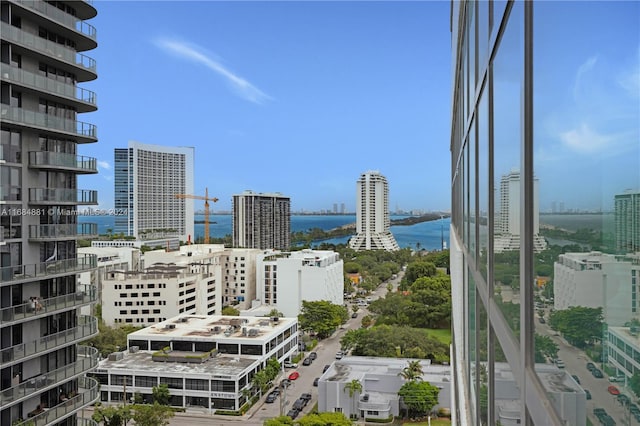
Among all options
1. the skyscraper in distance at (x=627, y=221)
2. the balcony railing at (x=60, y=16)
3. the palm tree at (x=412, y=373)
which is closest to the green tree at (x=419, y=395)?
the palm tree at (x=412, y=373)

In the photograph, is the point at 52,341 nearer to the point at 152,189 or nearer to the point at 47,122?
the point at 47,122

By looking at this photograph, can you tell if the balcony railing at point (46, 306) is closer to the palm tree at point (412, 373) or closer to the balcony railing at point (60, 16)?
the balcony railing at point (60, 16)

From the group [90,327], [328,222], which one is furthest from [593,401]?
[328,222]

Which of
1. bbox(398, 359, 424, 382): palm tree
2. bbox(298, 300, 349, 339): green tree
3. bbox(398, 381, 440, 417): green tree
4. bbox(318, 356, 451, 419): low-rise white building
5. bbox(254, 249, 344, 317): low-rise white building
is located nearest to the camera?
bbox(398, 381, 440, 417): green tree

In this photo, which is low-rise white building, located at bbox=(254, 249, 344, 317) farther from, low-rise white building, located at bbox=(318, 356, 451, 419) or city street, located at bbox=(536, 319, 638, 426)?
city street, located at bbox=(536, 319, 638, 426)

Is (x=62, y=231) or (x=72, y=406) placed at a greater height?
(x=62, y=231)

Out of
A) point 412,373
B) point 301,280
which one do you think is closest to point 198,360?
point 412,373

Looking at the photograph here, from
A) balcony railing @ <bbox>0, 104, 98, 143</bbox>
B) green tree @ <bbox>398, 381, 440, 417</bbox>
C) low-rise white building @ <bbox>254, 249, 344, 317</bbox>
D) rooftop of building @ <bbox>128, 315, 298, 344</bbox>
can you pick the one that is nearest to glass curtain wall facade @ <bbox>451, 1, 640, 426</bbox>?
balcony railing @ <bbox>0, 104, 98, 143</bbox>
